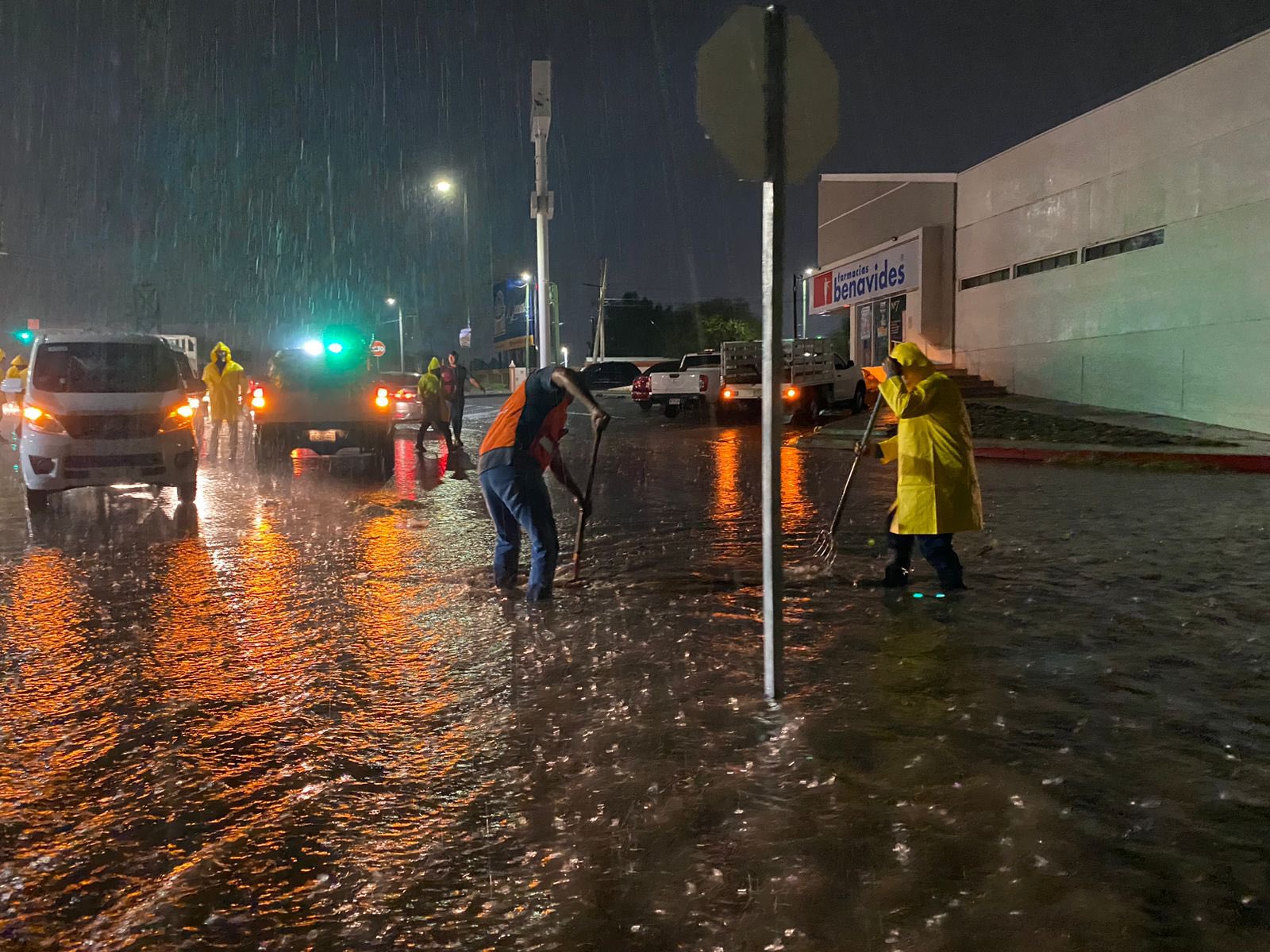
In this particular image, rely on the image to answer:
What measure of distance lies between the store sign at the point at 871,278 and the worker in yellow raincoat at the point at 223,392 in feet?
66.6

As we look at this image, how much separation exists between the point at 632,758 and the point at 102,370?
29.6 feet

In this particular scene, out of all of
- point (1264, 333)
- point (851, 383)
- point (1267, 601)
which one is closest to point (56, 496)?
point (1267, 601)

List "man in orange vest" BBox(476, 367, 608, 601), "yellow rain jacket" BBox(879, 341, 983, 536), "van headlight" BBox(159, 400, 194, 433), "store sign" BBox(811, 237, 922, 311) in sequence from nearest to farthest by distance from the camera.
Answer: "yellow rain jacket" BBox(879, 341, 983, 536), "man in orange vest" BBox(476, 367, 608, 601), "van headlight" BBox(159, 400, 194, 433), "store sign" BBox(811, 237, 922, 311)

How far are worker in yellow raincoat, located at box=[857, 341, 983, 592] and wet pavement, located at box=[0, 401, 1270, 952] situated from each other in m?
0.49

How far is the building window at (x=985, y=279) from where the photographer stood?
27647 mm

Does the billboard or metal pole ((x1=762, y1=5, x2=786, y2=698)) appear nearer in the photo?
metal pole ((x1=762, y1=5, x2=786, y2=698))

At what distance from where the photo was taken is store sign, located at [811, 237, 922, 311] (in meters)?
31.8

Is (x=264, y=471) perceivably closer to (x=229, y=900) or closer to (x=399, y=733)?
(x=399, y=733)

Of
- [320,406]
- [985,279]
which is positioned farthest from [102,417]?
[985,279]

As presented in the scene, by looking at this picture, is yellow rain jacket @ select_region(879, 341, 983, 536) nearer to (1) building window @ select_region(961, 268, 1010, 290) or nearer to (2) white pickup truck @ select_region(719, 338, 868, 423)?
(2) white pickup truck @ select_region(719, 338, 868, 423)

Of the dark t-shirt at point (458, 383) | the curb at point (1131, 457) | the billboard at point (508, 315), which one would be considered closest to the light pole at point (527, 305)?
the dark t-shirt at point (458, 383)

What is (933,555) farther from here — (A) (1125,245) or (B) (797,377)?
(B) (797,377)

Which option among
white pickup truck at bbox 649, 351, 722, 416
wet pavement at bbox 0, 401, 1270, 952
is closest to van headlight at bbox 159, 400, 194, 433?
wet pavement at bbox 0, 401, 1270, 952

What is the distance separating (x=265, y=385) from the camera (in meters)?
16.0
